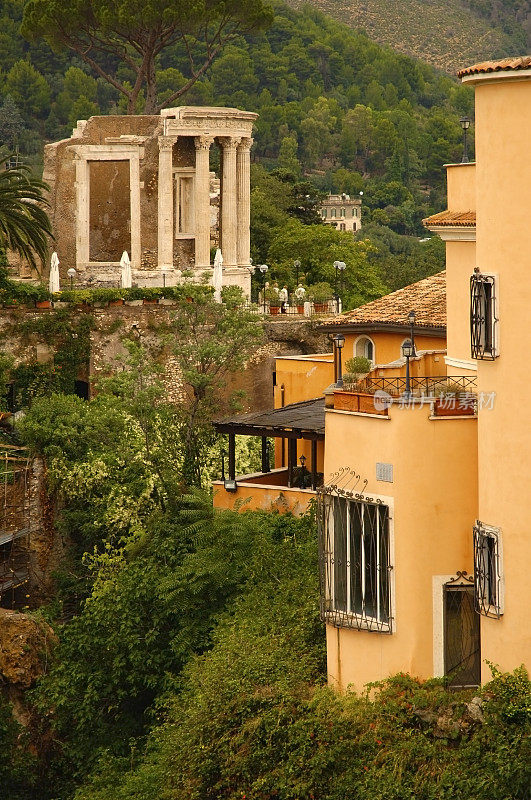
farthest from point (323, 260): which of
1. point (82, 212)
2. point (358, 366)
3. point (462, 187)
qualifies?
point (358, 366)

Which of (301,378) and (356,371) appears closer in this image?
(356,371)

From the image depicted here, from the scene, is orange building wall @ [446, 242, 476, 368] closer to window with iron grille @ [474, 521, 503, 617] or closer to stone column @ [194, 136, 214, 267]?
window with iron grille @ [474, 521, 503, 617]

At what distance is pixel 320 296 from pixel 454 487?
29.7 m

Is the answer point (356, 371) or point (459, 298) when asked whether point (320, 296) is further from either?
point (459, 298)

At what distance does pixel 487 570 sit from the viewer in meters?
17.8

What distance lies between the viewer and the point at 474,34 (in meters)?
157

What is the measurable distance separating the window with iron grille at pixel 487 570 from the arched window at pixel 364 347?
1299 cm

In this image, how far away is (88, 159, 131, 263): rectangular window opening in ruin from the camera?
48.2 meters

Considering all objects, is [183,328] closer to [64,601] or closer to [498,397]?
[64,601]

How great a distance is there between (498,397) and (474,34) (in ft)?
471

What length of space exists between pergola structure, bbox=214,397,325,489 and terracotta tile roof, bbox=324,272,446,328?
223cm

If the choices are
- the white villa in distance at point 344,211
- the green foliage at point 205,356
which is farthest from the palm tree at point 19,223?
the white villa in distance at point 344,211

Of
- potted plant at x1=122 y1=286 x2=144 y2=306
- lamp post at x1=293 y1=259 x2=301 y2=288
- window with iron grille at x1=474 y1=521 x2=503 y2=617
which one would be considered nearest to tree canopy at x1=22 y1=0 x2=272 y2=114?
lamp post at x1=293 y1=259 x2=301 y2=288

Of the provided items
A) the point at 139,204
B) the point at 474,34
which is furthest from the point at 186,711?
the point at 474,34
